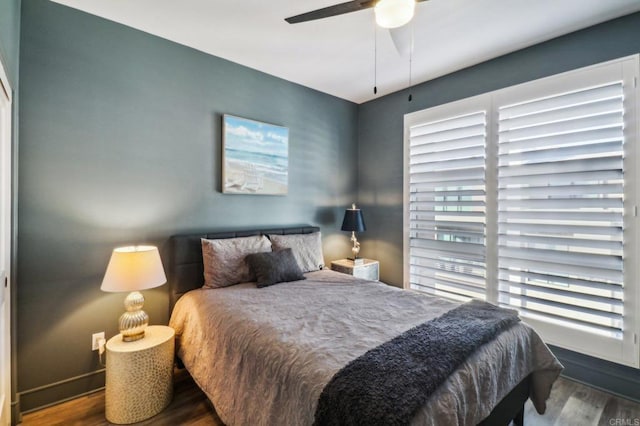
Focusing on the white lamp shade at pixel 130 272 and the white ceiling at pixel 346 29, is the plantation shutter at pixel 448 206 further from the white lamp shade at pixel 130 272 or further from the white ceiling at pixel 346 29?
the white lamp shade at pixel 130 272

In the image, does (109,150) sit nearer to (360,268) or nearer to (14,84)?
(14,84)

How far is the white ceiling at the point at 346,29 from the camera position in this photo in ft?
7.08

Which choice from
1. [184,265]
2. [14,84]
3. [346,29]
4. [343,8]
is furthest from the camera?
[184,265]

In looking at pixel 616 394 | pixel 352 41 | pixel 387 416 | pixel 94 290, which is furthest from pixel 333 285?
pixel 616 394

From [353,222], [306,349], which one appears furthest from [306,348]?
[353,222]

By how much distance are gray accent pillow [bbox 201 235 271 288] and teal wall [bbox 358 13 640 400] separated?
1855 mm

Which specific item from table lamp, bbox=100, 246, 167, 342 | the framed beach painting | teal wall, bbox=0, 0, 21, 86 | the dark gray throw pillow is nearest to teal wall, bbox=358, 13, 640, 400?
the framed beach painting

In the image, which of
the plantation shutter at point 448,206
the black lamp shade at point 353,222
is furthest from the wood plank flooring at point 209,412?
the black lamp shade at point 353,222

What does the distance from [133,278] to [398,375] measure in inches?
69.1

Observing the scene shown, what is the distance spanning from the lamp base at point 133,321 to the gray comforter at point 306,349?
0.30m

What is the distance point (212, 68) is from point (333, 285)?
236cm

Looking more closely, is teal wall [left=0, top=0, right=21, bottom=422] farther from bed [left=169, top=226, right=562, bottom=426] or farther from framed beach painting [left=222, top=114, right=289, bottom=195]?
framed beach painting [left=222, top=114, right=289, bottom=195]

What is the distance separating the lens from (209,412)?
2.06 m

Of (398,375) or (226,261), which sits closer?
(398,375)
